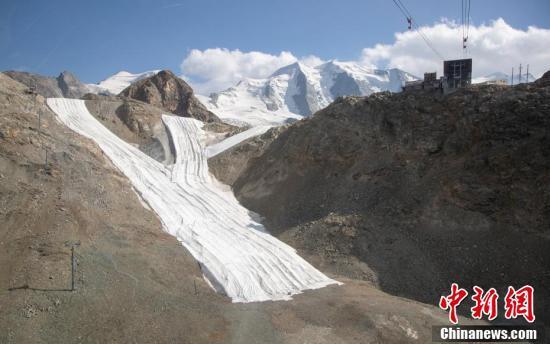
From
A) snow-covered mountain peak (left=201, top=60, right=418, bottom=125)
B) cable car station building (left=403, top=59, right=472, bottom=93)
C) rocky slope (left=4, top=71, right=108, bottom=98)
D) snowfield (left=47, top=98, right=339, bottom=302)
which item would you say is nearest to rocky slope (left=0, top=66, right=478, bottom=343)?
snowfield (left=47, top=98, right=339, bottom=302)

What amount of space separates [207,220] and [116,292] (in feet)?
→ 25.8

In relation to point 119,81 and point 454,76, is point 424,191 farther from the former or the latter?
point 119,81

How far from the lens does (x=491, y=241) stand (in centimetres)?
1388

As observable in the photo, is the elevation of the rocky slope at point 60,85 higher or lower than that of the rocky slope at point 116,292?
higher

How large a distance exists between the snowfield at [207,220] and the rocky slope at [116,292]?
76cm


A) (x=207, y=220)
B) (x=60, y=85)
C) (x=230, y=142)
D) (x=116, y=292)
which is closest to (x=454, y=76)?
(x=207, y=220)

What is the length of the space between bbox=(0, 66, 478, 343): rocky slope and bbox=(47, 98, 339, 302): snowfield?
0.76m

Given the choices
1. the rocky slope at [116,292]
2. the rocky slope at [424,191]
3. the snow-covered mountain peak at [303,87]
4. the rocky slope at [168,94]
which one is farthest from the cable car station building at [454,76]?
the snow-covered mountain peak at [303,87]

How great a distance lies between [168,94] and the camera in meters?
54.5

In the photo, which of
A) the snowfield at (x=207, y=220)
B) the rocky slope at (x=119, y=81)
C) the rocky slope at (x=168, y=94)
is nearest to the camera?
the snowfield at (x=207, y=220)

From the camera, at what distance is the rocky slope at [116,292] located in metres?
8.80

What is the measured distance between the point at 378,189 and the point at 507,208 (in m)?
5.18

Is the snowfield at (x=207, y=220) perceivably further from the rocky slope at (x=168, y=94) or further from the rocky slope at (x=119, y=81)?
the rocky slope at (x=119, y=81)

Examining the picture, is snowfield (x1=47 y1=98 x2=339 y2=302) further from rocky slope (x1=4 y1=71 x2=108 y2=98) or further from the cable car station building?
rocky slope (x1=4 y1=71 x2=108 y2=98)
